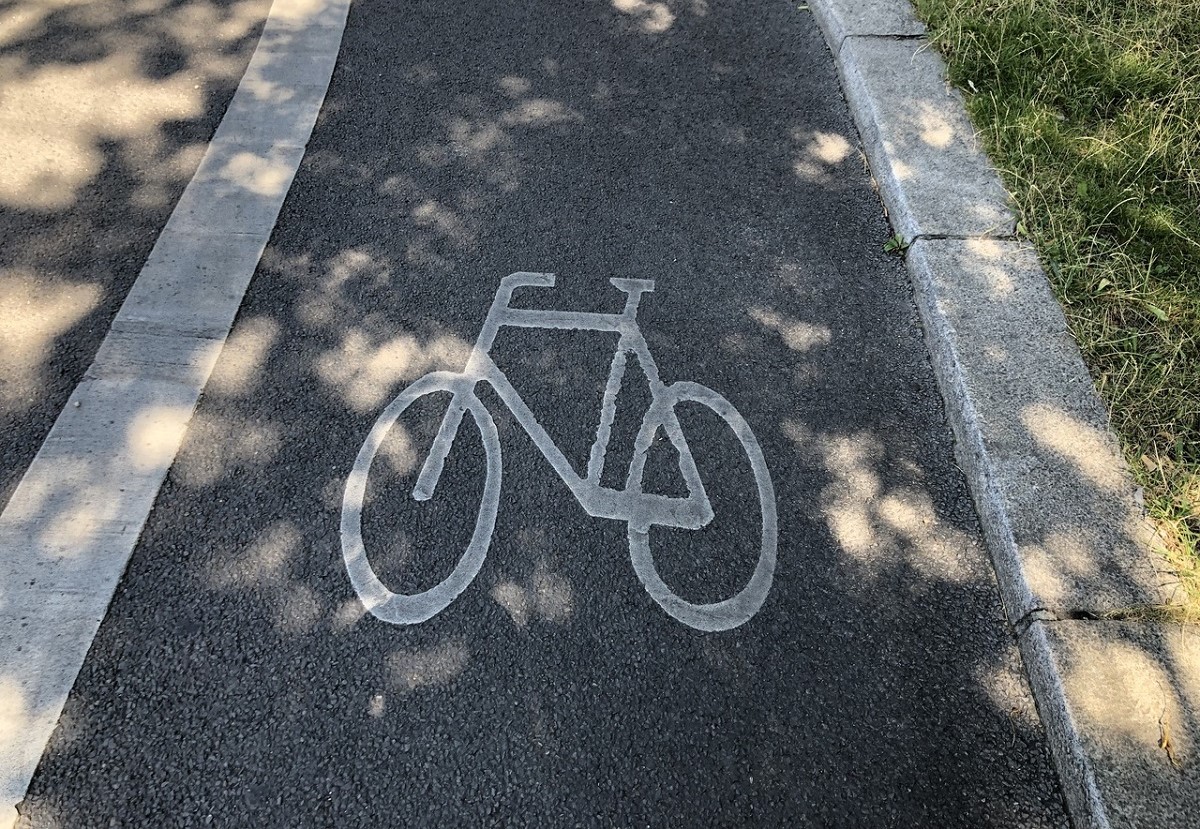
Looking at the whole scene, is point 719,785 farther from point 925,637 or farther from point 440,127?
point 440,127

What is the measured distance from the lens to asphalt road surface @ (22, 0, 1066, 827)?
2.54m

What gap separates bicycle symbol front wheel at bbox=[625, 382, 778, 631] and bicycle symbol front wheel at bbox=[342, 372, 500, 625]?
58 cm

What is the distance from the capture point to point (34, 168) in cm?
437

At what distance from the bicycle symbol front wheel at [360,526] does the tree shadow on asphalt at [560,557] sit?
0.05 m

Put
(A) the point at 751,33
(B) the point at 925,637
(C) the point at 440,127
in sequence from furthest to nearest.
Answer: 1. (A) the point at 751,33
2. (C) the point at 440,127
3. (B) the point at 925,637

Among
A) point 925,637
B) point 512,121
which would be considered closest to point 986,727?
point 925,637

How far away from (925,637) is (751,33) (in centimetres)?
440

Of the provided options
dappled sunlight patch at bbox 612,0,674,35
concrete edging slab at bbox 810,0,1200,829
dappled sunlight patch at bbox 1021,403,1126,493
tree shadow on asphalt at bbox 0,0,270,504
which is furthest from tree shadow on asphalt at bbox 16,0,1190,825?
dappled sunlight patch at bbox 612,0,674,35

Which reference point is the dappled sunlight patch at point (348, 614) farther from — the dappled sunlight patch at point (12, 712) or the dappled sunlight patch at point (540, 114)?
the dappled sunlight patch at point (540, 114)

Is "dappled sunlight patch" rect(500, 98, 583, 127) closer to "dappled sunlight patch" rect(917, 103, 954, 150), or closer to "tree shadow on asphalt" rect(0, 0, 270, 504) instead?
"tree shadow on asphalt" rect(0, 0, 270, 504)

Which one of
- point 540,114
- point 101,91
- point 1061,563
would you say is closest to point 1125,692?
point 1061,563

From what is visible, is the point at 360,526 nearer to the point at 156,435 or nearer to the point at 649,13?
the point at 156,435

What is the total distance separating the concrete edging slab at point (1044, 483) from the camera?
2.49 metres

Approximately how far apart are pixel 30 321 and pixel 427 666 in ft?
8.77
